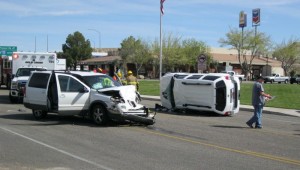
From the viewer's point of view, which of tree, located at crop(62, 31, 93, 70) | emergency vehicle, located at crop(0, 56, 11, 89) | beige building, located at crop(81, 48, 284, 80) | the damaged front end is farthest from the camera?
tree, located at crop(62, 31, 93, 70)

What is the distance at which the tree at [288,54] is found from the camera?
100 m

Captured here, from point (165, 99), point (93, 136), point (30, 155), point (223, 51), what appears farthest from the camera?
point (223, 51)

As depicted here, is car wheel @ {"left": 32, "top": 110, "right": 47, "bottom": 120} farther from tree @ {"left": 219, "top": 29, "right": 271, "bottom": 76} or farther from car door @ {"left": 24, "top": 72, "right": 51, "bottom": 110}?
tree @ {"left": 219, "top": 29, "right": 271, "bottom": 76}

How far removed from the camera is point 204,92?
58.4ft

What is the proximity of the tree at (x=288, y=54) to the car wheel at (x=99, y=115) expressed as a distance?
9190cm

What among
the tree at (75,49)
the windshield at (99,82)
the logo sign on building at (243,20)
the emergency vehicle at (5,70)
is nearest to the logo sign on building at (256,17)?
the logo sign on building at (243,20)

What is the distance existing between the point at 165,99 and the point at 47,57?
42.4 feet

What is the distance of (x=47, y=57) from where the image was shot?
97.5 feet

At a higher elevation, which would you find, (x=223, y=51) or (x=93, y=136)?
(x=223, y=51)

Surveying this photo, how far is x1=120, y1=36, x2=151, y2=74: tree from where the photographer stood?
8712 centimetres

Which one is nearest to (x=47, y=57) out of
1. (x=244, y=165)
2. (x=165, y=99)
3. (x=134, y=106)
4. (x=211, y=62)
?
(x=165, y=99)

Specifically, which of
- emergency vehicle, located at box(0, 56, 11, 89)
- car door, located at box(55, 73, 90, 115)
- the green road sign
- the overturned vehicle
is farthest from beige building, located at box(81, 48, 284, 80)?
car door, located at box(55, 73, 90, 115)

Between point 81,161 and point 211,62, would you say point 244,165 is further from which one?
point 211,62

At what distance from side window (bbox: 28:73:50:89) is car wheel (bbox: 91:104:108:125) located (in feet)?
6.97
